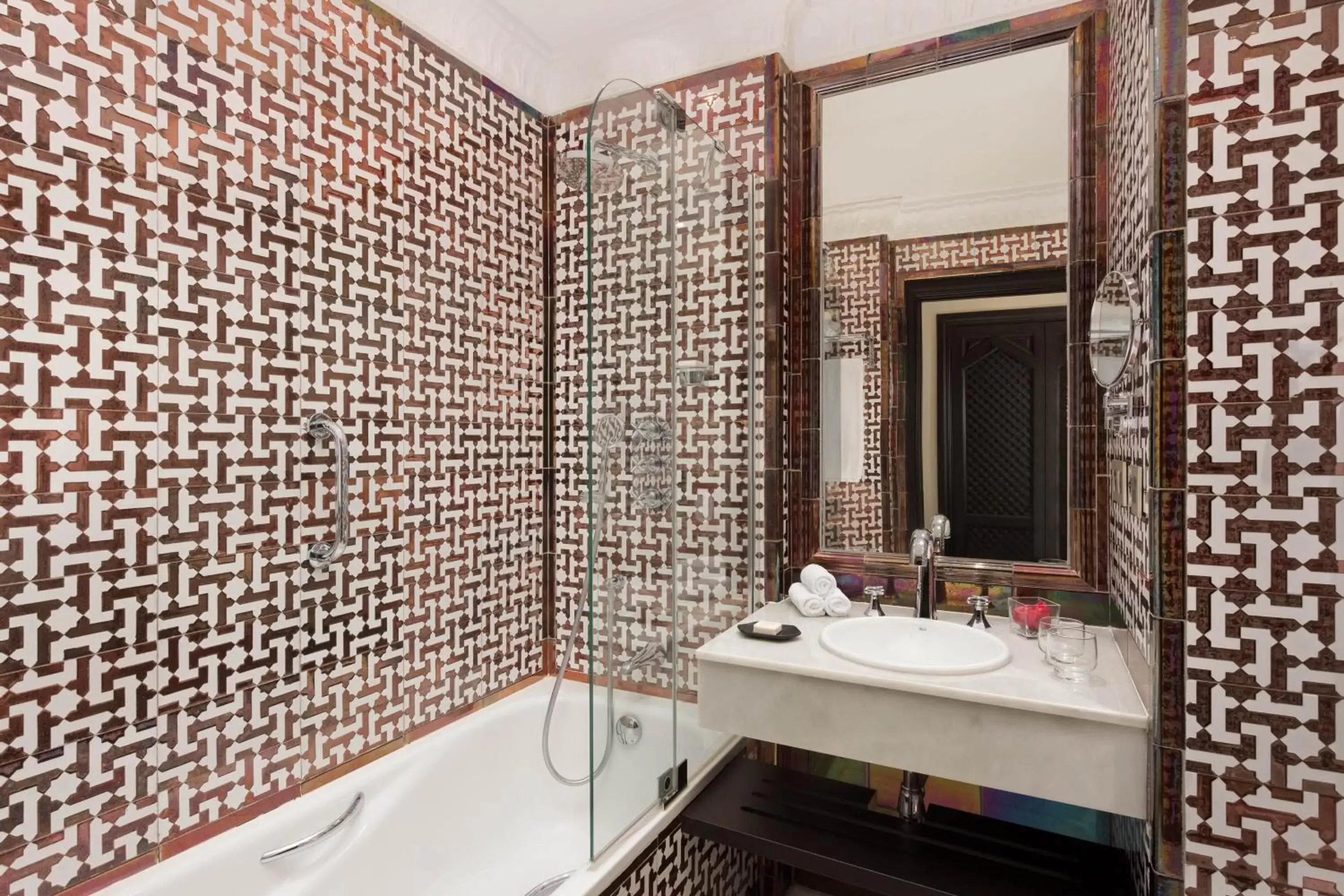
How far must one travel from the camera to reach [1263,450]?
1.06 metres

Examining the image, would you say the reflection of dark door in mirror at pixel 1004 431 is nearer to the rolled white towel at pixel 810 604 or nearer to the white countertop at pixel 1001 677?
the white countertop at pixel 1001 677

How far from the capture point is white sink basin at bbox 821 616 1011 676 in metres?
1.59

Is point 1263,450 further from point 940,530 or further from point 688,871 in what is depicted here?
point 688,871

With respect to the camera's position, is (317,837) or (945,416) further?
(945,416)

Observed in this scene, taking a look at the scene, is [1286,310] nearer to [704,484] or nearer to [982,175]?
[982,175]

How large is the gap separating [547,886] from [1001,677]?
136 cm

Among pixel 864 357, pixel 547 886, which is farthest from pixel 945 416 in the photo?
pixel 547 886

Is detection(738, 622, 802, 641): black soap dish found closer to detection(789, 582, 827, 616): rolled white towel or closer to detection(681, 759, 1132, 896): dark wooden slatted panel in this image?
detection(789, 582, 827, 616): rolled white towel

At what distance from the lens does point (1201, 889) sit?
1.10 metres

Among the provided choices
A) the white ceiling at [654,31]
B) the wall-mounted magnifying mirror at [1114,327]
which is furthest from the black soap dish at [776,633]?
the white ceiling at [654,31]

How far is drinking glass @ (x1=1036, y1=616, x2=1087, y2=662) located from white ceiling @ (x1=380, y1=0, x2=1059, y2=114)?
159cm

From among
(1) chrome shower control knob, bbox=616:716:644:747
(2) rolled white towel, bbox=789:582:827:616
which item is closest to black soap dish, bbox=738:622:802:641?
(2) rolled white towel, bbox=789:582:827:616

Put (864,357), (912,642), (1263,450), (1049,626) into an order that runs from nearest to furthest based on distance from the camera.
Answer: (1263,450), (1049,626), (912,642), (864,357)

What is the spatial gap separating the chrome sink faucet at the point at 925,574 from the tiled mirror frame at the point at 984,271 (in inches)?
5.1
